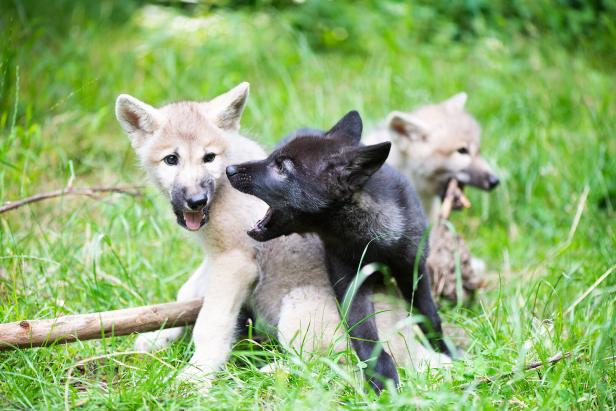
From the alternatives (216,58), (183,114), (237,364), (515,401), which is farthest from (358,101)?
(515,401)

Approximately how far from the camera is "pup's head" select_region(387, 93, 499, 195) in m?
5.94

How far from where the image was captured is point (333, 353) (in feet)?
11.1

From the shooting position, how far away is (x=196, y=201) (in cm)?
353

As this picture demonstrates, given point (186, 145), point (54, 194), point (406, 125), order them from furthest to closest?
point (406, 125), point (54, 194), point (186, 145)

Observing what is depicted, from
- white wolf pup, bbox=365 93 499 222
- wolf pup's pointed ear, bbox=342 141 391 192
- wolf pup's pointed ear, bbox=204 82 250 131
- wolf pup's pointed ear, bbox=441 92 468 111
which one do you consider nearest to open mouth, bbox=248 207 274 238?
wolf pup's pointed ear, bbox=342 141 391 192

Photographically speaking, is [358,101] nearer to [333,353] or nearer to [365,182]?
[365,182]

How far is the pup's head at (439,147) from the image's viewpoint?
19.5 ft

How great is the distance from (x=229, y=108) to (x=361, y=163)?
984 mm

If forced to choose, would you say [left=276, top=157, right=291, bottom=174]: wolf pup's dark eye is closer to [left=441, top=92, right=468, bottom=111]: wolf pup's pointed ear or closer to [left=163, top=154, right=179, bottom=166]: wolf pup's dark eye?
[left=163, top=154, right=179, bottom=166]: wolf pup's dark eye

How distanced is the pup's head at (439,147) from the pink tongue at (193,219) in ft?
8.79

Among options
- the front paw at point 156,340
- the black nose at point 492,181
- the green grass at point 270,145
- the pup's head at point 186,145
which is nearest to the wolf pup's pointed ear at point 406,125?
the black nose at point 492,181

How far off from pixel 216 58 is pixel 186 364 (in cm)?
506

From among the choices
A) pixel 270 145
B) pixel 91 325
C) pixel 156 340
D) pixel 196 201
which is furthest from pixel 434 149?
pixel 91 325

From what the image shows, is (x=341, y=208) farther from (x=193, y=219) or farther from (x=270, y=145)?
(x=270, y=145)
